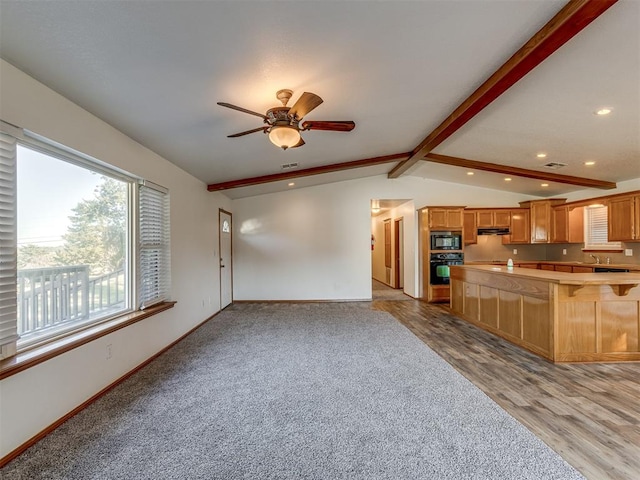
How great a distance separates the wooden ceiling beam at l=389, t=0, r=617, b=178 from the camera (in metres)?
1.80

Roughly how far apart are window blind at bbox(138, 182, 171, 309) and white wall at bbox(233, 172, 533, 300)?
9.72 ft

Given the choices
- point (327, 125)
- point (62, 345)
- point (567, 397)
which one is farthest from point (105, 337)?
point (567, 397)

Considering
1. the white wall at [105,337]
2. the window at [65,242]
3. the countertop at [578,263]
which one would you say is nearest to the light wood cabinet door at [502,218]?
the countertop at [578,263]

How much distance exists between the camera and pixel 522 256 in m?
7.07

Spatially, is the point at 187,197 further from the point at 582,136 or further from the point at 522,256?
the point at 522,256

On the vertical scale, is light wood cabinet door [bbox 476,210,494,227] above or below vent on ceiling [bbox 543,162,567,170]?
below

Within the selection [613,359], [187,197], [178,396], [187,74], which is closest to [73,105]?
[187,74]

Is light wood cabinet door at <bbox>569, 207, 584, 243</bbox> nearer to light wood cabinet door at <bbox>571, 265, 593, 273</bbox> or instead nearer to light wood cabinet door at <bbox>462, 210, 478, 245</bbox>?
light wood cabinet door at <bbox>571, 265, 593, 273</bbox>

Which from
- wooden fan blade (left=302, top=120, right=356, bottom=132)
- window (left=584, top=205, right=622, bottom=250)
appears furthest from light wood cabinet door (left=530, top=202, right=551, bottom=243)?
wooden fan blade (left=302, top=120, right=356, bottom=132)

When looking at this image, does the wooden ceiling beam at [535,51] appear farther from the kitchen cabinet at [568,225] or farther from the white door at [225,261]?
the kitchen cabinet at [568,225]

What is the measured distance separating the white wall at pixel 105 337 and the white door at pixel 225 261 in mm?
1237

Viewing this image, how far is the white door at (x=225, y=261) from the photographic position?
5949 millimetres

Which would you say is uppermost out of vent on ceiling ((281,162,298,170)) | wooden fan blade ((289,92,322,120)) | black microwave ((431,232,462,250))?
vent on ceiling ((281,162,298,170))

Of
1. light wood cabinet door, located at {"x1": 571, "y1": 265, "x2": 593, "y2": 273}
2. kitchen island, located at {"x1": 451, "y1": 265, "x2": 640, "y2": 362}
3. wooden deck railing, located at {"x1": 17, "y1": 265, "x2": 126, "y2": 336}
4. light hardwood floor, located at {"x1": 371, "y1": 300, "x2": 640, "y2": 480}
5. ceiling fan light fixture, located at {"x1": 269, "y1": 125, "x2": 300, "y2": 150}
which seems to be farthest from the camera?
light wood cabinet door, located at {"x1": 571, "y1": 265, "x2": 593, "y2": 273}
